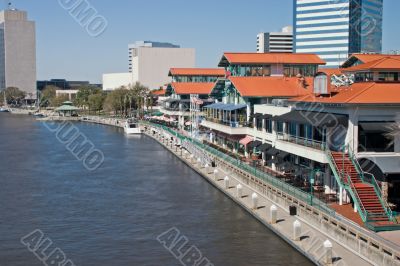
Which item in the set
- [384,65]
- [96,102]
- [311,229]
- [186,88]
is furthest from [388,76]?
[96,102]

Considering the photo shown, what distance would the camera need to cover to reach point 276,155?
4872cm

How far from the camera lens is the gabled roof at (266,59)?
A: 7231cm

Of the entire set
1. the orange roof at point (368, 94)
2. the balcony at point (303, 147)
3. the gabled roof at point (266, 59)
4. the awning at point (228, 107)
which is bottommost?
the balcony at point (303, 147)

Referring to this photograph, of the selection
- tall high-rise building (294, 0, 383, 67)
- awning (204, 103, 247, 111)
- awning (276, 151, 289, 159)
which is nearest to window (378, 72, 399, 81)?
awning (276, 151, 289, 159)

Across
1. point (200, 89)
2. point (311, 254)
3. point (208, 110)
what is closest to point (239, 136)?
point (208, 110)

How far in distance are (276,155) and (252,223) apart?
39.0ft

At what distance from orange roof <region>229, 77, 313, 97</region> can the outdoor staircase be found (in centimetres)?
2645

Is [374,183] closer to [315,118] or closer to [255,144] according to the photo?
[315,118]

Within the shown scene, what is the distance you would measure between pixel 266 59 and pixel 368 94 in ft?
117

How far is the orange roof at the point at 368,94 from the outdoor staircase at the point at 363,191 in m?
3.50

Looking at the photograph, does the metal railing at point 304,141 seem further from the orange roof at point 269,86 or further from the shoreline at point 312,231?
the orange roof at point 269,86

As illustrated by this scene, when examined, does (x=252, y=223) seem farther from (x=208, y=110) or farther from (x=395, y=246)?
(x=208, y=110)

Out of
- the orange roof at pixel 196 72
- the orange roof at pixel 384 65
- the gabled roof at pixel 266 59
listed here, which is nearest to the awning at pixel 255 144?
the gabled roof at pixel 266 59

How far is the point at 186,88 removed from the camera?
371 feet
